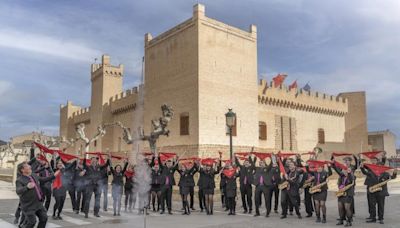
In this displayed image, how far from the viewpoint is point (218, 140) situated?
2670cm

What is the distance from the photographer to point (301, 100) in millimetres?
35844

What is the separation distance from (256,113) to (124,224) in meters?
20.6

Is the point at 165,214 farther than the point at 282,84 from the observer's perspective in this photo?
No

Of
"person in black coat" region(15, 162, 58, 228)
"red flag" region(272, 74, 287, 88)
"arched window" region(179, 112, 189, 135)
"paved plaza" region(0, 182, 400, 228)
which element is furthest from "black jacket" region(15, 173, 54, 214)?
"red flag" region(272, 74, 287, 88)

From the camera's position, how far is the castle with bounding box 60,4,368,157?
26578 mm

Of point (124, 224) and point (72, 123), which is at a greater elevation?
point (72, 123)

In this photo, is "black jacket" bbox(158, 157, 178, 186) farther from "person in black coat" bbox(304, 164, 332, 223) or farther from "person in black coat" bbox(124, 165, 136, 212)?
"person in black coat" bbox(304, 164, 332, 223)

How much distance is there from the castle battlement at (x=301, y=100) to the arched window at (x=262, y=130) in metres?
1.72

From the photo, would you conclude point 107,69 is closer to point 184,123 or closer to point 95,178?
point 184,123

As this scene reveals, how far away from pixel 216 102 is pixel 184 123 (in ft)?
8.65

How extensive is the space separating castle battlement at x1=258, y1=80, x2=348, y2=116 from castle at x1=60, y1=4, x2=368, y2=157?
0.27ft

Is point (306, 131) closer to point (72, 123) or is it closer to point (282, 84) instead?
point (282, 84)

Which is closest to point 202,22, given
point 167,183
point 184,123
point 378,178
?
point 184,123

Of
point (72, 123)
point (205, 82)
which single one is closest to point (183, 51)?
point (205, 82)
